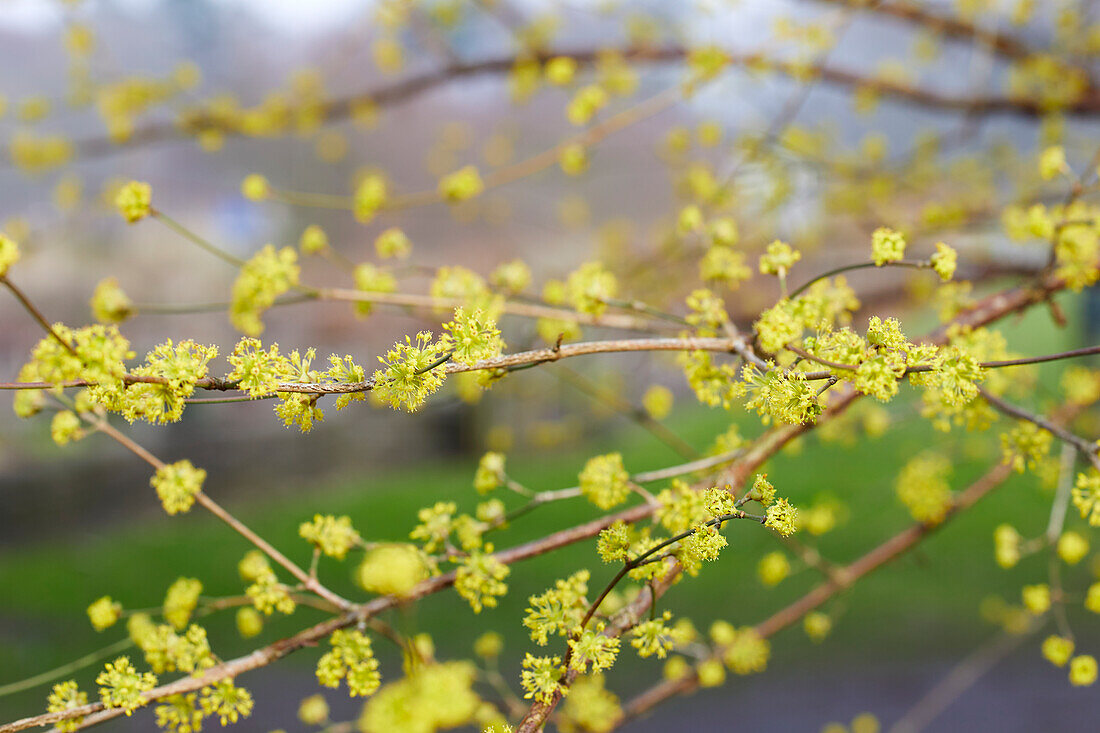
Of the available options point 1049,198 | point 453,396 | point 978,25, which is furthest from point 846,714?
point 978,25

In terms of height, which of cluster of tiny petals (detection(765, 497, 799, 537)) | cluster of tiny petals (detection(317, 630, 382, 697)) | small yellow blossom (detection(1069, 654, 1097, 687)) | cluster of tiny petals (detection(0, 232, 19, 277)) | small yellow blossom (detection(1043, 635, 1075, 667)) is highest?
cluster of tiny petals (detection(0, 232, 19, 277))

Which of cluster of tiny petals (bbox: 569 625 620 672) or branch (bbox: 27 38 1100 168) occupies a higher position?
branch (bbox: 27 38 1100 168)

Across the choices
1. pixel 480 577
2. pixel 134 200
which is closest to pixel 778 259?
pixel 480 577

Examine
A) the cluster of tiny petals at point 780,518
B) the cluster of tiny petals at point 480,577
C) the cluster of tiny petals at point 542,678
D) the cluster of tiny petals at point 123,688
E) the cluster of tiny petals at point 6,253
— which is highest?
the cluster of tiny petals at point 6,253

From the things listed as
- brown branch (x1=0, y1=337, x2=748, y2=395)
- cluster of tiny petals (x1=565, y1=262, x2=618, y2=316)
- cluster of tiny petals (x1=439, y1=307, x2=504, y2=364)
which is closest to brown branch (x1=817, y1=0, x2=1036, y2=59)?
cluster of tiny petals (x1=565, y1=262, x2=618, y2=316)

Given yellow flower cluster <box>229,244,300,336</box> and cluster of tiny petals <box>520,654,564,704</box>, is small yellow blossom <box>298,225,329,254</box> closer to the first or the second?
yellow flower cluster <box>229,244,300,336</box>

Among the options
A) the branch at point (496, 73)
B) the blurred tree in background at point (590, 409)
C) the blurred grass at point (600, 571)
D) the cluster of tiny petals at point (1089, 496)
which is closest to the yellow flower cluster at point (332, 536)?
the blurred tree in background at point (590, 409)

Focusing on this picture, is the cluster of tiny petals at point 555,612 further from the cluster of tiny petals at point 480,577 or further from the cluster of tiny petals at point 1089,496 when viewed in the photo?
the cluster of tiny petals at point 1089,496
